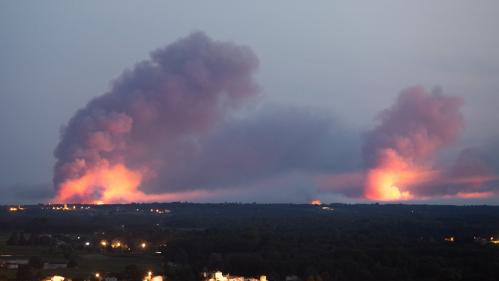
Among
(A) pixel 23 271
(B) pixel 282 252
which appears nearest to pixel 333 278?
(B) pixel 282 252

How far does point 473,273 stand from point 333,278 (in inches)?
486

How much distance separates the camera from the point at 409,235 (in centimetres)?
10294

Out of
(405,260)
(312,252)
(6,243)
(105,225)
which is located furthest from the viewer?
(105,225)

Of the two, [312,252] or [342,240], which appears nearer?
[312,252]

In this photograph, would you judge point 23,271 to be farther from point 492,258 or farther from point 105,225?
point 105,225

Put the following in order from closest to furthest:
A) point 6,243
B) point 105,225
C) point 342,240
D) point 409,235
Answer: point 342,240 < point 6,243 < point 409,235 < point 105,225

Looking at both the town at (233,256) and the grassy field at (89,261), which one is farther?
the grassy field at (89,261)

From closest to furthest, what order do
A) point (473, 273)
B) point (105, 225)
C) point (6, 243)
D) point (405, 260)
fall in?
point (473, 273) → point (405, 260) → point (6, 243) → point (105, 225)

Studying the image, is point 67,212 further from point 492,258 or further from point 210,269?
point 492,258

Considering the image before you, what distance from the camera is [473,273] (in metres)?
61.8

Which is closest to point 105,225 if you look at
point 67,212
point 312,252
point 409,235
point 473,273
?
point 67,212

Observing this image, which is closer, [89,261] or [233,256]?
[233,256]

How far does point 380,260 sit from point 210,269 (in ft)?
53.1

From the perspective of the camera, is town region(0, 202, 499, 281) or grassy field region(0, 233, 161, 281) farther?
grassy field region(0, 233, 161, 281)
